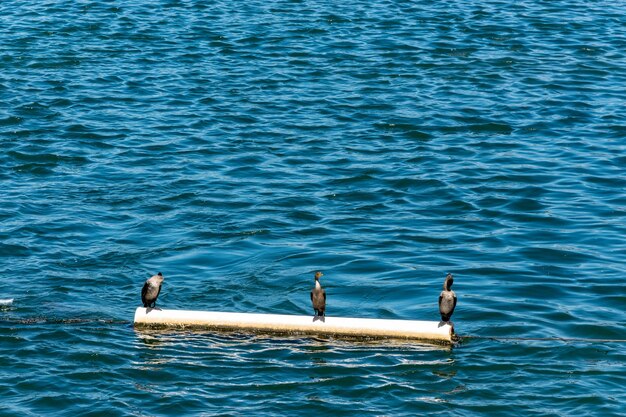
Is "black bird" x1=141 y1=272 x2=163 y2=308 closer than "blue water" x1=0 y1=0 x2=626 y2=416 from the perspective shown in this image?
No

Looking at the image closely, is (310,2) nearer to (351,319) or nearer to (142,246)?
(142,246)

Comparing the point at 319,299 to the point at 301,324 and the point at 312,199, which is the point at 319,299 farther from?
the point at 312,199

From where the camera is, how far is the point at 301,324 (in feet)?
68.5

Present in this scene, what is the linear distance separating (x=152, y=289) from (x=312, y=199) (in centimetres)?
859

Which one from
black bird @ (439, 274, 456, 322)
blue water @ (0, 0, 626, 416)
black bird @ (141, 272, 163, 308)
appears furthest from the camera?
black bird @ (141, 272, 163, 308)

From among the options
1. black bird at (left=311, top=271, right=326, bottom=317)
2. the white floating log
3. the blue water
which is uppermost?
black bird at (left=311, top=271, right=326, bottom=317)

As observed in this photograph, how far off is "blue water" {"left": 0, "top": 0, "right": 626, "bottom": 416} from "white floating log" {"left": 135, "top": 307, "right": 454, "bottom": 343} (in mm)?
259

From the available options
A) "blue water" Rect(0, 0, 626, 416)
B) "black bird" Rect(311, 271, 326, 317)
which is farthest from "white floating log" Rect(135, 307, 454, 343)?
"blue water" Rect(0, 0, 626, 416)

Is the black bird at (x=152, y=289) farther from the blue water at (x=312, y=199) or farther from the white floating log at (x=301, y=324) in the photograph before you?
the blue water at (x=312, y=199)

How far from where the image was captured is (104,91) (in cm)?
3719

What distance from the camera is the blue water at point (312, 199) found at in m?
20.6

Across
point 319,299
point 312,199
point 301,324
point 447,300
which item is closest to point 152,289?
point 301,324

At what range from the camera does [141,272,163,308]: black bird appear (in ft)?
68.7

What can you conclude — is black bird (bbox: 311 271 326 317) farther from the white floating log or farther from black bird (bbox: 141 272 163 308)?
black bird (bbox: 141 272 163 308)
